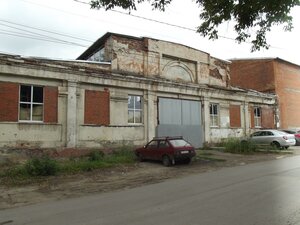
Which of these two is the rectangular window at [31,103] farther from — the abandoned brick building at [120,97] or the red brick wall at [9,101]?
the red brick wall at [9,101]

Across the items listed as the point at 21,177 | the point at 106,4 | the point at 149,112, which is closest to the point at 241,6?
the point at 106,4

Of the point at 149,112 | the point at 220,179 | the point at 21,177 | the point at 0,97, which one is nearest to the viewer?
the point at 220,179

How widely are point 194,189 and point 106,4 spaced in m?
6.04

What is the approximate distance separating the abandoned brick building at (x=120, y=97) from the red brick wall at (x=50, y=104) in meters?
0.05

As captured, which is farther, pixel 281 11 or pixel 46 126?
pixel 46 126

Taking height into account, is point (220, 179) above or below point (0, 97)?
below

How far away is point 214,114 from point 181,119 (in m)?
4.54

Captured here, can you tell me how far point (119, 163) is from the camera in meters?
17.7

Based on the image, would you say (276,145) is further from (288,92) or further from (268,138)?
(288,92)

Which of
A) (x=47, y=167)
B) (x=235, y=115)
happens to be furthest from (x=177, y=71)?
(x=47, y=167)

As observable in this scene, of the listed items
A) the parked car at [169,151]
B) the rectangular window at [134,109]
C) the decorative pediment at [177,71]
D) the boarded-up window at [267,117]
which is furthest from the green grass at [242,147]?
the boarded-up window at [267,117]

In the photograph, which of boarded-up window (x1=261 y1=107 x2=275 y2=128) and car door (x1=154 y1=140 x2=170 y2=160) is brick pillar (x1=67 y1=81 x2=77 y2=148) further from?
boarded-up window (x1=261 y1=107 x2=275 y2=128)

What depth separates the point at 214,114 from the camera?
28.2 meters

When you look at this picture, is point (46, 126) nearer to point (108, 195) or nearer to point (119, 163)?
point (119, 163)
